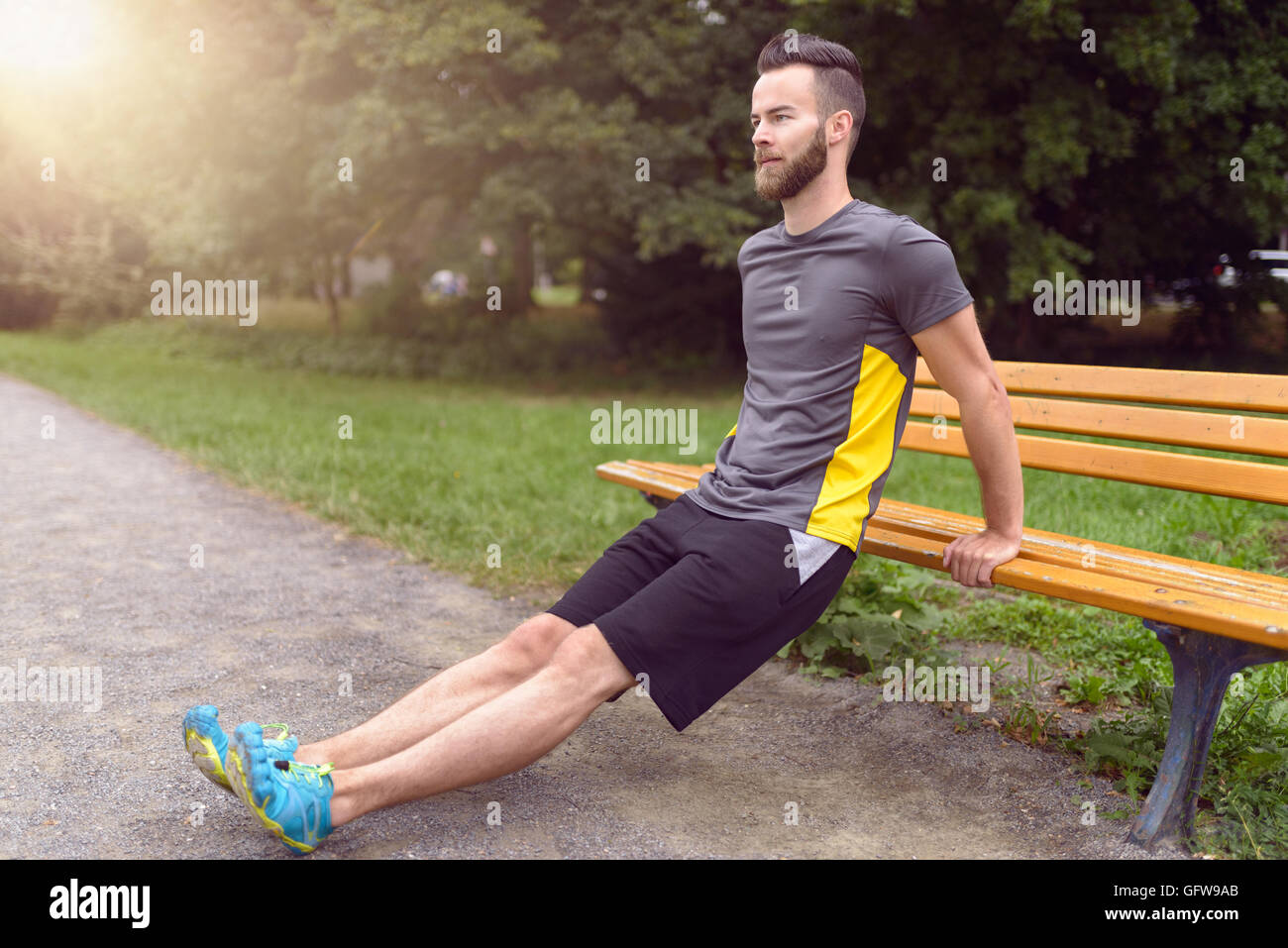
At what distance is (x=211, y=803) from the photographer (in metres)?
2.79

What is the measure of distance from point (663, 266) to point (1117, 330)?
6274 millimetres

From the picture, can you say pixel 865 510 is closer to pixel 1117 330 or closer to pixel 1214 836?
pixel 1214 836

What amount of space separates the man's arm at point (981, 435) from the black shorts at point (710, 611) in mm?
337

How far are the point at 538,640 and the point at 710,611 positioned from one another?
436 mm

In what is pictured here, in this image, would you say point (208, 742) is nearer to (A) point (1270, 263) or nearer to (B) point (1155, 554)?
(B) point (1155, 554)

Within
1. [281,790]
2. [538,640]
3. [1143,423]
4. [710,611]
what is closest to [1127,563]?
[1143,423]

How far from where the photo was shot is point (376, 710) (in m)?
3.46

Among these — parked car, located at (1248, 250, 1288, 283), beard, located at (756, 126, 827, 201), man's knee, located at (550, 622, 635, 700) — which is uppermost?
parked car, located at (1248, 250, 1288, 283)

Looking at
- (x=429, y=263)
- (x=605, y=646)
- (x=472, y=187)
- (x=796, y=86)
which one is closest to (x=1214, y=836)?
(x=605, y=646)

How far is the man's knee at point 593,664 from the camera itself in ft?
8.32

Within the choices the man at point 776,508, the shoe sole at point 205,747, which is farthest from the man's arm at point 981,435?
the shoe sole at point 205,747

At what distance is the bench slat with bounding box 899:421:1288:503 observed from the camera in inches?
112

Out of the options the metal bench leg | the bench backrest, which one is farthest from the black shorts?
the bench backrest

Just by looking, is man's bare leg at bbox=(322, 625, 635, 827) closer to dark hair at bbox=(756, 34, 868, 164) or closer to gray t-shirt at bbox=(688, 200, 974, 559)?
gray t-shirt at bbox=(688, 200, 974, 559)
